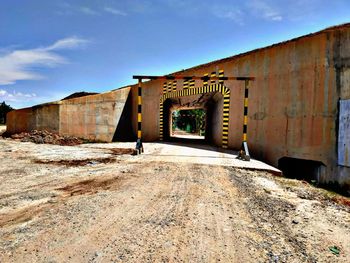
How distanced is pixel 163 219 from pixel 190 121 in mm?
32099

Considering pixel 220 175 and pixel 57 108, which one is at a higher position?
pixel 57 108

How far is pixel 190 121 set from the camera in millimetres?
35344

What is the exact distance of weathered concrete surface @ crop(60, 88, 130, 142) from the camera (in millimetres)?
15664

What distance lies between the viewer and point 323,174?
826 centimetres

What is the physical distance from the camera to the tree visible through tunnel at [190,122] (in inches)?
1226

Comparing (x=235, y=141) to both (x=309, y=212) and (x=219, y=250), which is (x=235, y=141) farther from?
(x=219, y=250)

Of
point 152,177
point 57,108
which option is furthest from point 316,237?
point 57,108

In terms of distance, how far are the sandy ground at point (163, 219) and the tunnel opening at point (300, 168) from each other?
339 cm

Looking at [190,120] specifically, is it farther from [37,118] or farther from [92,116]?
[37,118]

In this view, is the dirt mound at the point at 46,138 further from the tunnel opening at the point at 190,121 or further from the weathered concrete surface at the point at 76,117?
the tunnel opening at the point at 190,121

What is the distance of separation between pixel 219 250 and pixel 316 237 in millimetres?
1396

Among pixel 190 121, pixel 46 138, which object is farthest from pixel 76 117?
pixel 190 121

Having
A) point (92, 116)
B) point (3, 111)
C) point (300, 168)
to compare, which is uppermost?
point (3, 111)

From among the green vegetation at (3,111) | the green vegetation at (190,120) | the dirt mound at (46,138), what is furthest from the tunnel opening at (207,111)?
the green vegetation at (3,111)
